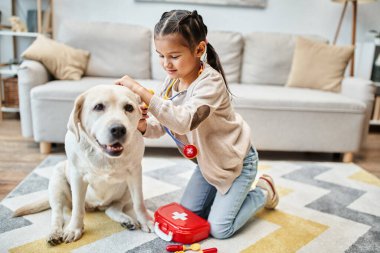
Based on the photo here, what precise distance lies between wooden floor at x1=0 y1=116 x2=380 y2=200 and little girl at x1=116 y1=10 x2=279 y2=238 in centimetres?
104

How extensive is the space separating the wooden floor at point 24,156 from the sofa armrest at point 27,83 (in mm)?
177

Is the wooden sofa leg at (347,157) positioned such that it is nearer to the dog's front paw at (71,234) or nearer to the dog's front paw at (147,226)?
the dog's front paw at (147,226)

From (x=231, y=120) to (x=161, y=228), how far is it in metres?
0.56

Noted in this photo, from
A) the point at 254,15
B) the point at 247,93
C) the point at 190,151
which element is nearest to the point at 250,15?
the point at 254,15

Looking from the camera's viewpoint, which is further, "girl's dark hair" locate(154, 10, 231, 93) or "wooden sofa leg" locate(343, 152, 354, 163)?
"wooden sofa leg" locate(343, 152, 354, 163)

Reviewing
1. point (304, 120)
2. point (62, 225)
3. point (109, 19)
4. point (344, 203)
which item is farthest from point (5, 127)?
point (344, 203)

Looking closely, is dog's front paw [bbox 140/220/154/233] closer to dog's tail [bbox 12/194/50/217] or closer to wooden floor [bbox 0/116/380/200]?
dog's tail [bbox 12/194/50/217]

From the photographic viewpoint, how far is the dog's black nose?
3.90 feet

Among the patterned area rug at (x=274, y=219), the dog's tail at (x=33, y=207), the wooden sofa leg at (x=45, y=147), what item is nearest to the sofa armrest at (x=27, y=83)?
the wooden sofa leg at (x=45, y=147)

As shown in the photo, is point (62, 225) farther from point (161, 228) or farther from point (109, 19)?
point (109, 19)

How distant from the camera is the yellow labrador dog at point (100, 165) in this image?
4.08 feet

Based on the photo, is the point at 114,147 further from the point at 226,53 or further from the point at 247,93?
the point at 226,53

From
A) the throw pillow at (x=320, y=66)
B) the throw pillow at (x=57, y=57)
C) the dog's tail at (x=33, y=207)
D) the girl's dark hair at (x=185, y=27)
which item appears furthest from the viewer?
the throw pillow at (x=320, y=66)

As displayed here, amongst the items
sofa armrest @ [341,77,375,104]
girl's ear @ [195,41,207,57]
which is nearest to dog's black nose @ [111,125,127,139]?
girl's ear @ [195,41,207,57]
